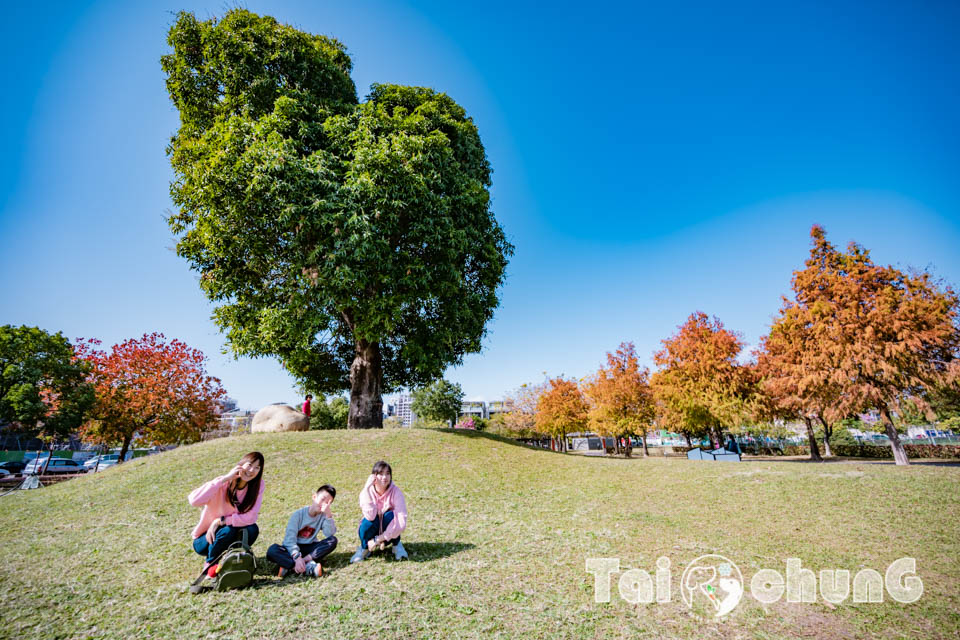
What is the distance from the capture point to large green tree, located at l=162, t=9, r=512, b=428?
1370 centimetres

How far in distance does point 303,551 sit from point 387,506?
4.04 ft

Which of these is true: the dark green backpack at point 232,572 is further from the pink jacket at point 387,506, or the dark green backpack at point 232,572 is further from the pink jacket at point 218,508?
the pink jacket at point 387,506

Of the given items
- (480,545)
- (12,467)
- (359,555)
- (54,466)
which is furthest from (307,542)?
(12,467)

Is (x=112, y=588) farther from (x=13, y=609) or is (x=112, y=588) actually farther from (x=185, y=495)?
(x=185, y=495)

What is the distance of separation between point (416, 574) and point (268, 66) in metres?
19.1

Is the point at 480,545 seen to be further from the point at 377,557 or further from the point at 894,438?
the point at 894,438

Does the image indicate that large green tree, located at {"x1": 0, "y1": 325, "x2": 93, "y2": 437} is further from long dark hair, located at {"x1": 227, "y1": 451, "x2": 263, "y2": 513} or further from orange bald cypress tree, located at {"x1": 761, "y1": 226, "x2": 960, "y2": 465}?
orange bald cypress tree, located at {"x1": 761, "y1": 226, "x2": 960, "y2": 465}

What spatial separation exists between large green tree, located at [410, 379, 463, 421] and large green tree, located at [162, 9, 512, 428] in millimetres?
34822

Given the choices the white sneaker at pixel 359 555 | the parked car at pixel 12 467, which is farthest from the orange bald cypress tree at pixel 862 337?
the parked car at pixel 12 467

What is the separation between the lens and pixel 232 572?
4699 millimetres

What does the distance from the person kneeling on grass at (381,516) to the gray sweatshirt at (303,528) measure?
52cm

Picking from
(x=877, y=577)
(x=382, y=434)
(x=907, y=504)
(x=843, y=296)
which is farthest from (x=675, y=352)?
(x=877, y=577)

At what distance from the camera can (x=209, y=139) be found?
15.0 m

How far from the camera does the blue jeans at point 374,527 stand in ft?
19.1
